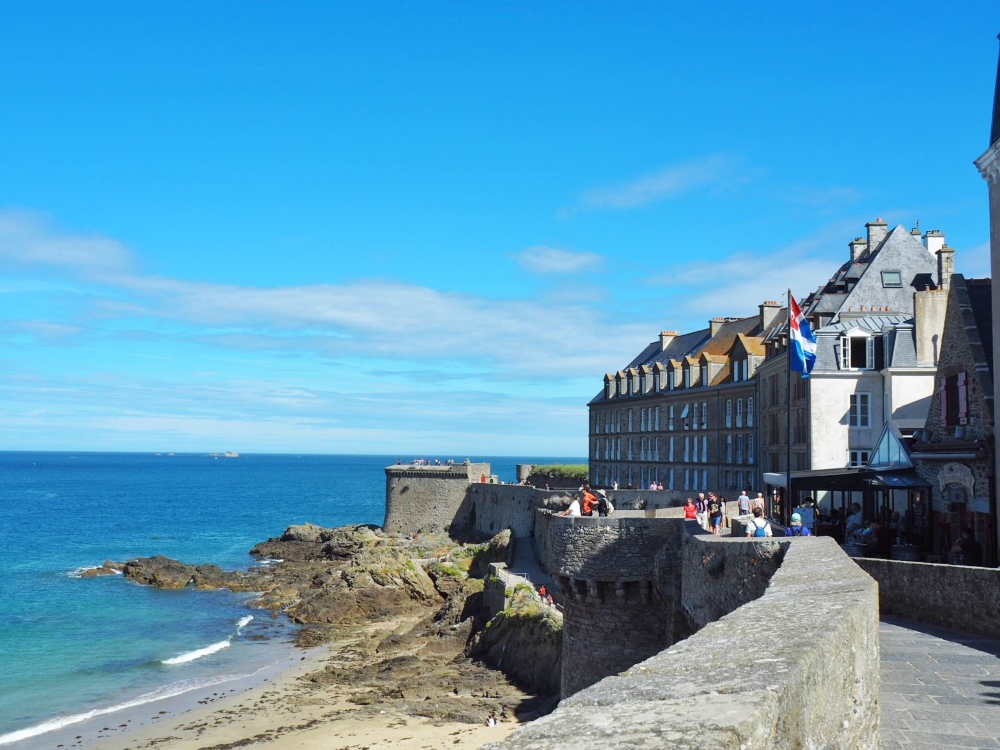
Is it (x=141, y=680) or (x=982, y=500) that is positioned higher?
(x=982, y=500)

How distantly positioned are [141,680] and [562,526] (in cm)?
2117

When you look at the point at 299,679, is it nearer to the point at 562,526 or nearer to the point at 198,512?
the point at 562,526

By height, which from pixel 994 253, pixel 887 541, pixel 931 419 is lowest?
pixel 887 541

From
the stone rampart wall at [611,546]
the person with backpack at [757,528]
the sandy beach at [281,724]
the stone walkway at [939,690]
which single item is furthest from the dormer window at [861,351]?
the stone walkway at [939,690]

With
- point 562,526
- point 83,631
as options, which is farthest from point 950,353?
point 83,631

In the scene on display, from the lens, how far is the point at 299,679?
31.0 metres

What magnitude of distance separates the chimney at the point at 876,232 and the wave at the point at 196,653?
104 ft

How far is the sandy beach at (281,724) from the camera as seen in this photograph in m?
23.9

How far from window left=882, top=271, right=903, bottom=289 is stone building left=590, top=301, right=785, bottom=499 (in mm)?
7865

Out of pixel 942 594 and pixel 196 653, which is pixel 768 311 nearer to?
pixel 196 653

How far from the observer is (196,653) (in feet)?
119

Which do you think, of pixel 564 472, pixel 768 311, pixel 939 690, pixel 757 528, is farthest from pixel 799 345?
pixel 564 472

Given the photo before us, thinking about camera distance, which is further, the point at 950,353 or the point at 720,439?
the point at 720,439

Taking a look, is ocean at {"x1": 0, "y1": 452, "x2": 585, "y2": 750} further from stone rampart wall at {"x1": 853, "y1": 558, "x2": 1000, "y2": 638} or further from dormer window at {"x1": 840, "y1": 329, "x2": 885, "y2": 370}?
dormer window at {"x1": 840, "y1": 329, "x2": 885, "y2": 370}
